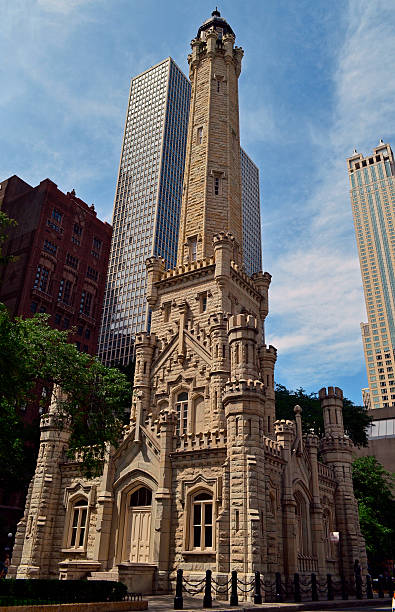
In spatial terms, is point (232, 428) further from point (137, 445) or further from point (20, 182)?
point (20, 182)

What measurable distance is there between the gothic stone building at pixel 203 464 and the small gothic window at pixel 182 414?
11cm

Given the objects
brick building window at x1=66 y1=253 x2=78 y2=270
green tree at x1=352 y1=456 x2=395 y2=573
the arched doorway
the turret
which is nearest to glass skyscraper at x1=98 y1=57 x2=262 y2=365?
brick building window at x1=66 y1=253 x2=78 y2=270

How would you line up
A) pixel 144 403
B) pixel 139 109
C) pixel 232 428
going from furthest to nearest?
pixel 139 109 → pixel 144 403 → pixel 232 428

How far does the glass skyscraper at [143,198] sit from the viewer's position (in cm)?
11775

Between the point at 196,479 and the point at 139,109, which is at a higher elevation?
the point at 139,109

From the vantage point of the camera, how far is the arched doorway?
84.6 ft

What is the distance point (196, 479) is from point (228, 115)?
101 ft

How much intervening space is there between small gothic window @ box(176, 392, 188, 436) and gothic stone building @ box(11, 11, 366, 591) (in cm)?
11

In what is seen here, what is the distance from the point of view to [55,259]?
239ft

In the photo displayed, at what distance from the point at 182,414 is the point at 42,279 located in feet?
146

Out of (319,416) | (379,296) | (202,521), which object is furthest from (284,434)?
(379,296)

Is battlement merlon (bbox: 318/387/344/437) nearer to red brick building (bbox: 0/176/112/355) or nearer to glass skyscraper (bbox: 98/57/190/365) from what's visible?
Answer: red brick building (bbox: 0/176/112/355)

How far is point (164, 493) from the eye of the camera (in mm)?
25703

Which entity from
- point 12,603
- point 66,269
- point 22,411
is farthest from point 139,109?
point 12,603
